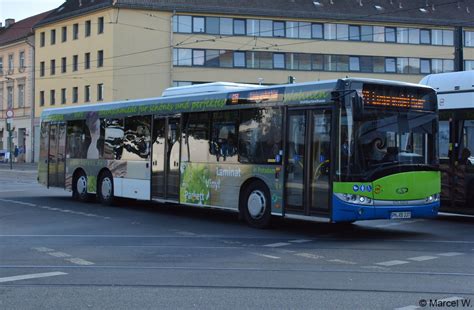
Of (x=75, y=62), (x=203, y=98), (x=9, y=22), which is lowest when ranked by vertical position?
(x=203, y=98)

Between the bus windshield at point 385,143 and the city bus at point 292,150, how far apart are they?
0.7 inches

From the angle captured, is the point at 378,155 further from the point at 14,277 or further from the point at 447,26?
the point at 447,26

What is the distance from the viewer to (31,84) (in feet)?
224

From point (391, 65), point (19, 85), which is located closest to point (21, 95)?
point (19, 85)

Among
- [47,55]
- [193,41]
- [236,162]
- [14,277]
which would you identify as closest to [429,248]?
[236,162]

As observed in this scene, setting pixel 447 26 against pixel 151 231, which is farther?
pixel 447 26

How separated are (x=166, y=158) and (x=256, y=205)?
3.51 metres

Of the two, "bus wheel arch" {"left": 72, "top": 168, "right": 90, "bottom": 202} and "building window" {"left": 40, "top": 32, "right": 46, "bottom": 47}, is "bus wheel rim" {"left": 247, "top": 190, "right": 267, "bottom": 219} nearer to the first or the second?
"bus wheel arch" {"left": 72, "top": 168, "right": 90, "bottom": 202}

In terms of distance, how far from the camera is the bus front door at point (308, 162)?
11.8 meters

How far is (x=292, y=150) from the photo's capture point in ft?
41.1

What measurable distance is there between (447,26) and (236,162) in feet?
183

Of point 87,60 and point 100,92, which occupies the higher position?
point 87,60

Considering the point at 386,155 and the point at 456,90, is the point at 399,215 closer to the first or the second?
the point at 386,155

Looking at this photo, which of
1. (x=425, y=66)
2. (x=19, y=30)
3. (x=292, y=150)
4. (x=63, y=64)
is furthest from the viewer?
(x=19, y=30)
